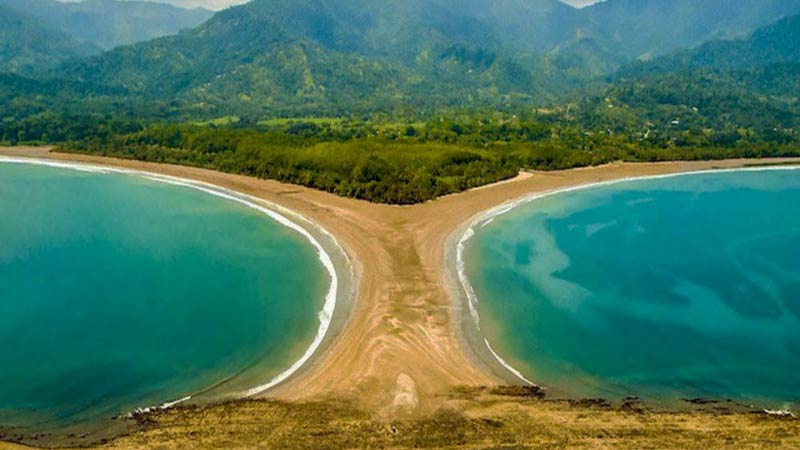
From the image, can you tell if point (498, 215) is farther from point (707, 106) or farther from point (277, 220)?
point (707, 106)

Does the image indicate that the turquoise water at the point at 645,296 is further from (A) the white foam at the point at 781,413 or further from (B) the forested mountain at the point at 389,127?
(B) the forested mountain at the point at 389,127

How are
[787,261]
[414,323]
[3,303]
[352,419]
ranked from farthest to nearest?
[787,261]
[3,303]
[414,323]
[352,419]

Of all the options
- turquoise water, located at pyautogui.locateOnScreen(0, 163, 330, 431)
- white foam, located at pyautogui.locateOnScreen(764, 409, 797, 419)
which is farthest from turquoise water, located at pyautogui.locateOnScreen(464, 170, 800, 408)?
turquoise water, located at pyautogui.locateOnScreen(0, 163, 330, 431)

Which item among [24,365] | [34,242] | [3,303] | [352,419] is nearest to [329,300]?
[352,419]

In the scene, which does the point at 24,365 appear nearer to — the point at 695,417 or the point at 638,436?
the point at 638,436

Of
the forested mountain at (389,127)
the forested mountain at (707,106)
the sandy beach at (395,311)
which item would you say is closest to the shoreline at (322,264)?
the sandy beach at (395,311)

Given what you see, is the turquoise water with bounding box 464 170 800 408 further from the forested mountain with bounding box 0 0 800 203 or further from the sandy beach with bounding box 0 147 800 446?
the forested mountain with bounding box 0 0 800 203

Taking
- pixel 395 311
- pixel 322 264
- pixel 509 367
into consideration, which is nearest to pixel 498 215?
pixel 322 264
